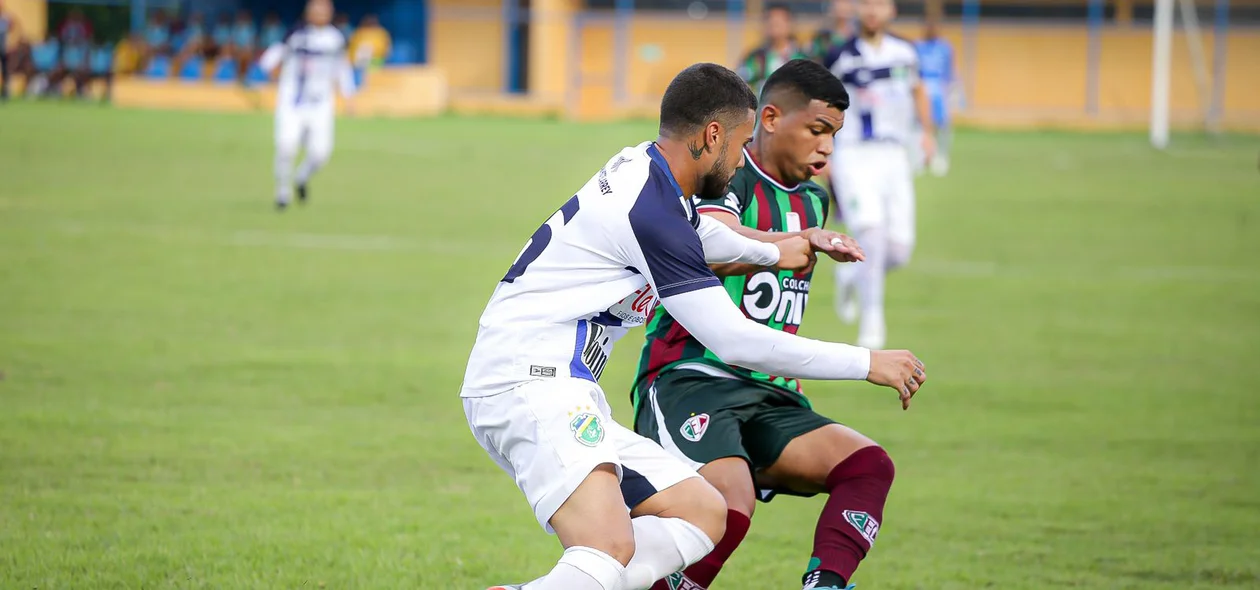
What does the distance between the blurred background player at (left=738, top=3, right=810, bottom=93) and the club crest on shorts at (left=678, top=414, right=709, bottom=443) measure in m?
7.48

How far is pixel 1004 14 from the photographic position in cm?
4347

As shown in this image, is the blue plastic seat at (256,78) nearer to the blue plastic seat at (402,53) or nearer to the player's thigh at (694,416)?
the blue plastic seat at (402,53)

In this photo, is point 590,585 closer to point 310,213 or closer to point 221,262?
point 221,262

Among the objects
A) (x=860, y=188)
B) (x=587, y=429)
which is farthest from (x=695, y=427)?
(x=860, y=188)

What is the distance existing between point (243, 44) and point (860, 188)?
34.3m

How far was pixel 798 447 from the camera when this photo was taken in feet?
14.7

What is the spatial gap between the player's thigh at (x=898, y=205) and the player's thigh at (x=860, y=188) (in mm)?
90

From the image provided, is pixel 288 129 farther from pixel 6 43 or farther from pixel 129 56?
pixel 129 56

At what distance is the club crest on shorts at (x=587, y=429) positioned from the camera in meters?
3.74

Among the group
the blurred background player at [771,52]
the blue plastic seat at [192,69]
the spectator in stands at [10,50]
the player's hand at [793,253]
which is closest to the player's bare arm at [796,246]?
the player's hand at [793,253]

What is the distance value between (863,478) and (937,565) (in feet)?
4.04

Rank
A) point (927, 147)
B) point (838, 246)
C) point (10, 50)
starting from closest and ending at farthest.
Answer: point (838, 246) < point (927, 147) < point (10, 50)

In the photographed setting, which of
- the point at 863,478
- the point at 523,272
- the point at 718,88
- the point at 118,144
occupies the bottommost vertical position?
the point at 118,144

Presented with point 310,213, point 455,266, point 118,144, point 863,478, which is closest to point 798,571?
point 863,478
